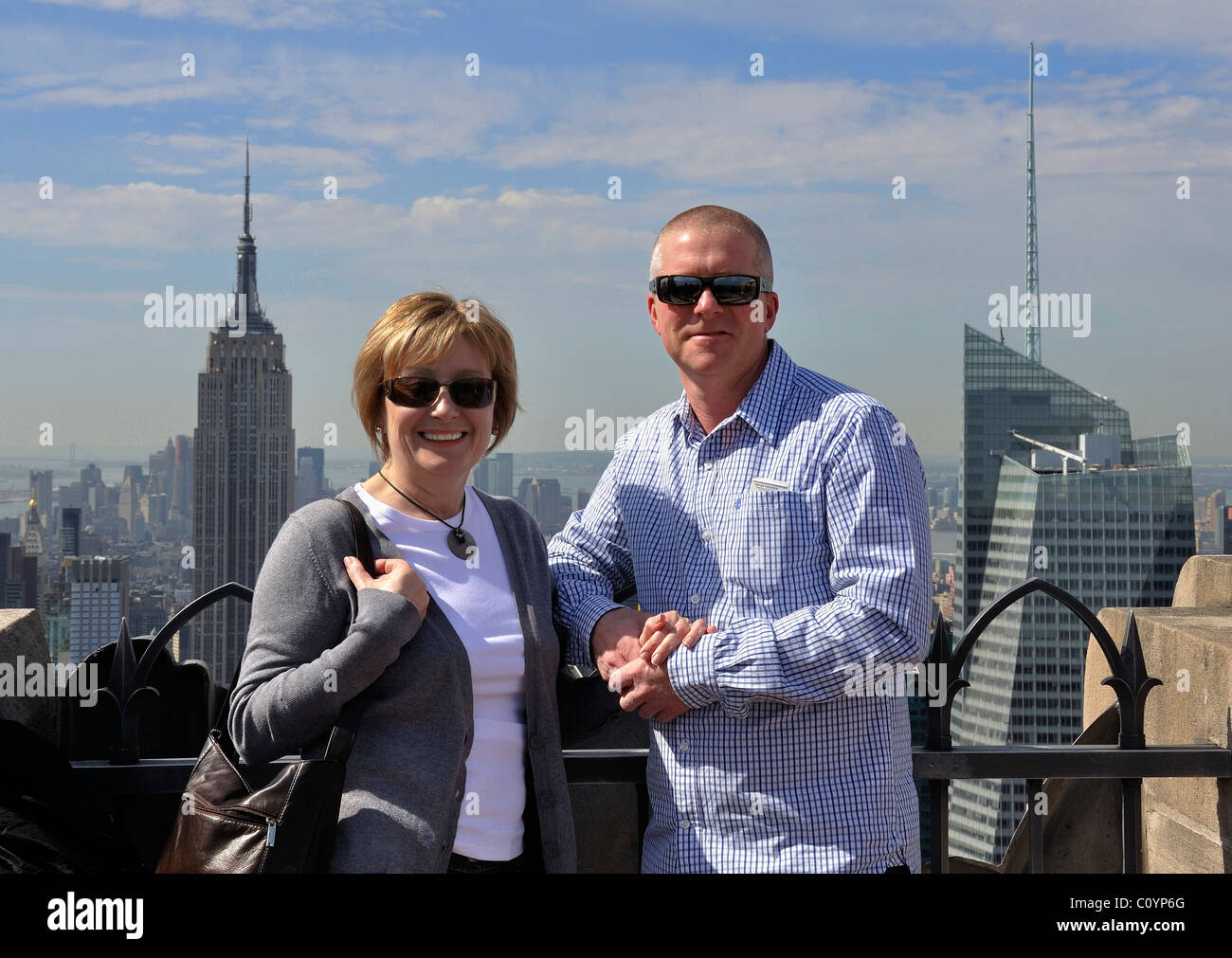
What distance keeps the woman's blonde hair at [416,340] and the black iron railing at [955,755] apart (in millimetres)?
808

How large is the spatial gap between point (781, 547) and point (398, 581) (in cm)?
103

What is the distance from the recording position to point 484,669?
121 inches

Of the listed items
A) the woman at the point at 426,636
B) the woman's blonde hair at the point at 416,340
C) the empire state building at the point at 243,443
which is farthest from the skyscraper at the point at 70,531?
the woman at the point at 426,636

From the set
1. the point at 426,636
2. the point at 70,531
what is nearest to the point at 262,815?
the point at 426,636

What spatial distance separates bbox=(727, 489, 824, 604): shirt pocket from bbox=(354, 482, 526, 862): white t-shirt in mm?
662

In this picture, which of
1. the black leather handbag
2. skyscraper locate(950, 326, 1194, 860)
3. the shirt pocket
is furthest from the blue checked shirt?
skyscraper locate(950, 326, 1194, 860)

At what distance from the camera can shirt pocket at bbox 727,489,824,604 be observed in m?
3.16

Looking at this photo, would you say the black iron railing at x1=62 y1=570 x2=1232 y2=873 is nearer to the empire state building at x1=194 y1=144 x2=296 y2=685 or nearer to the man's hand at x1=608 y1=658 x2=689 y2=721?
the man's hand at x1=608 y1=658 x2=689 y2=721

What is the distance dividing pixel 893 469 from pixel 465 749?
1.34m

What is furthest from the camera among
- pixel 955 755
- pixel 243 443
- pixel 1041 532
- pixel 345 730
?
pixel 243 443

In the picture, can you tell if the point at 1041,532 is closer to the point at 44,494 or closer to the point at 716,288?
the point at 44,494
